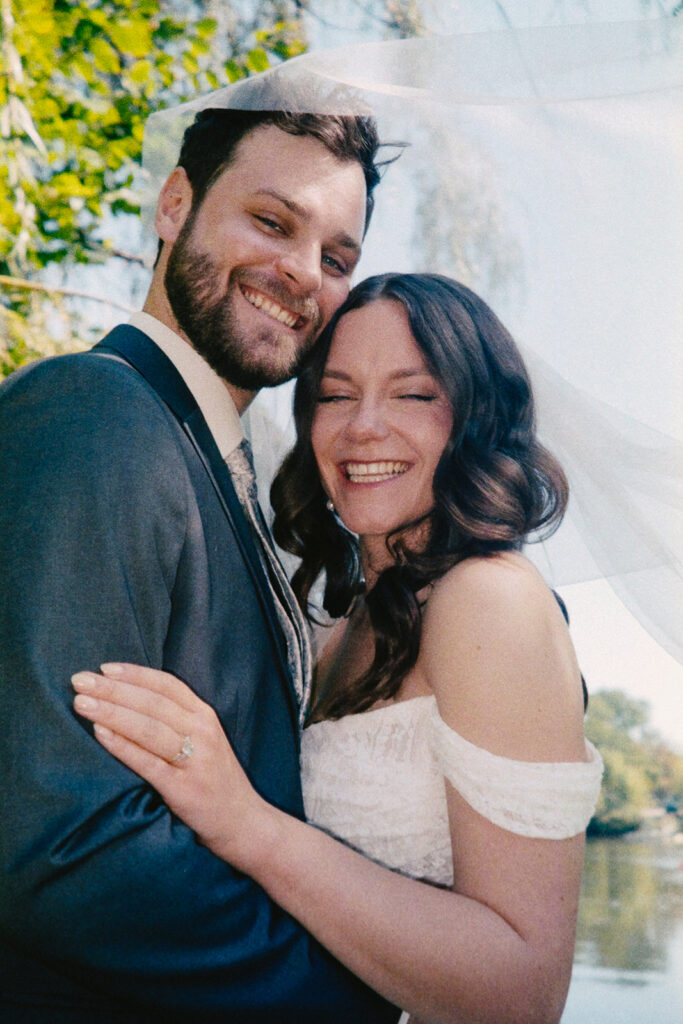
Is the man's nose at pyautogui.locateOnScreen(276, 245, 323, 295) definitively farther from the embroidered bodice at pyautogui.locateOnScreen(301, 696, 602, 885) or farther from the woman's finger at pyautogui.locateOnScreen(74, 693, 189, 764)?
the woman's finger at pyautogui.locateOnScreen(74, 693, 189, 764)

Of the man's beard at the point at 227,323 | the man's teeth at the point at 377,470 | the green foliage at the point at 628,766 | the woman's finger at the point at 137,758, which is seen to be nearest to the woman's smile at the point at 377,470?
the man's teeth at the point at 377,470

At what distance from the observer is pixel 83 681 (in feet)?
4.40

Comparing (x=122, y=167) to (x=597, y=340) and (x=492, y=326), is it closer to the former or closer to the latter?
(x=492, y=326)

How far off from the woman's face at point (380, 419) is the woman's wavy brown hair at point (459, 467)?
0.03 meters

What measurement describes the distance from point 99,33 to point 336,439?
2587 millimetres

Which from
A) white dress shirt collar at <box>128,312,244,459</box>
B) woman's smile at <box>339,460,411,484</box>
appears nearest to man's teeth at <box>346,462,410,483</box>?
woman's smile at <box>339,460,411,484</box>

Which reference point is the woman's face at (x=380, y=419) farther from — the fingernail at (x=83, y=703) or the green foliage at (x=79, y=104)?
the green foliage at (x=79, y=104)

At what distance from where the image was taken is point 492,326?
7.21 feet

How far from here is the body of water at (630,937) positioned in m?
5.01

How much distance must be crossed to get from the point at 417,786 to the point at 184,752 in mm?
629

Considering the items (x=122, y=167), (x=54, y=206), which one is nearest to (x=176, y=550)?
(x=54, y=206)

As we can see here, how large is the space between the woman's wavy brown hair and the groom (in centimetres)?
27

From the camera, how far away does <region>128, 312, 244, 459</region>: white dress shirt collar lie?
1.95m

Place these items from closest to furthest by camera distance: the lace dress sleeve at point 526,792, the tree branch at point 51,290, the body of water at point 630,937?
the lace dress sleeve at point 526,792
the tree branch at point 51,290
the body of water at point 630,937
